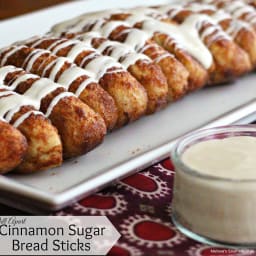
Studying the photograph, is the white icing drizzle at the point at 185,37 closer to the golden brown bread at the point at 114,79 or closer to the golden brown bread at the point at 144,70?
the golden brown bread at the point at 144,70

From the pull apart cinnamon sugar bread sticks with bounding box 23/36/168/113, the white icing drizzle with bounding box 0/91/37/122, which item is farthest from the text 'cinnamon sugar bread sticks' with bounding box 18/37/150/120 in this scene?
the white icing drizzle with bounding box 0/91/37/122

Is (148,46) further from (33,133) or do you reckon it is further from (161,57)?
(33,133)

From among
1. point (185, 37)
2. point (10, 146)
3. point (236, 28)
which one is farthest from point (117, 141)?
point (236, 28)

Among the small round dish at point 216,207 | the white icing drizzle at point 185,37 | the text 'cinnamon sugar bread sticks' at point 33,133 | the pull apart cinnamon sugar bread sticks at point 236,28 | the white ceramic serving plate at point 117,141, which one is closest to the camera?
the small round dish at point 216,207

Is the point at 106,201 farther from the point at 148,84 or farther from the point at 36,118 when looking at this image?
the point at 148,84

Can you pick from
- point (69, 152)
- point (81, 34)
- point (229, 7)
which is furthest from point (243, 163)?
point (229, 7)

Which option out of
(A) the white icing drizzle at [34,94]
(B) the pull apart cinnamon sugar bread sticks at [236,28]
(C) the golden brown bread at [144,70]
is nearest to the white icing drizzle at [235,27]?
(B) the pull apart cinnamon sugar bread sticks at [236,28]
